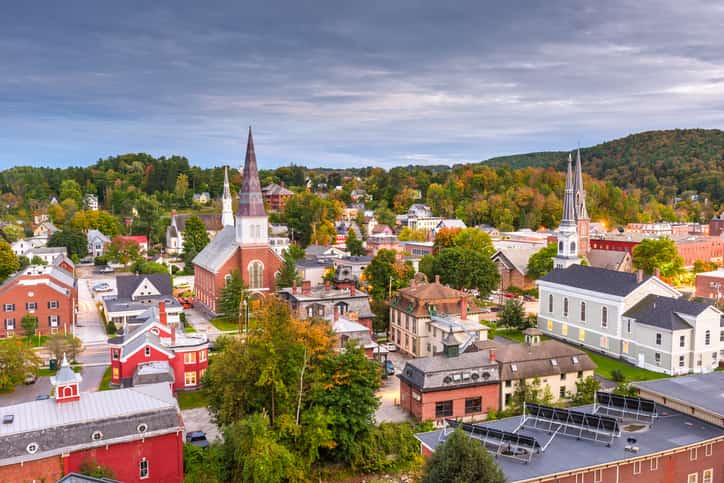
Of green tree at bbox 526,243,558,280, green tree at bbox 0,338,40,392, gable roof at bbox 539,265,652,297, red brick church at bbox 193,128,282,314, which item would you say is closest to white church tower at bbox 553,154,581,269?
green tree at bbox 526,243,558,280

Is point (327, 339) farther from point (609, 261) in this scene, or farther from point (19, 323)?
point (609, 261)

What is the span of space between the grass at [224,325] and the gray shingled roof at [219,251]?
16.0 ft

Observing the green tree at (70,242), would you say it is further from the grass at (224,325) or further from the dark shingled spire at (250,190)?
the grass at (224,325)

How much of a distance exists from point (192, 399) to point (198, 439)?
6.95 m

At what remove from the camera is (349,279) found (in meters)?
65.3

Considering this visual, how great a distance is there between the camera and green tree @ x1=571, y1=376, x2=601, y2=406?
3294 centimetres

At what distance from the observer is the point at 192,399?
1442 inches

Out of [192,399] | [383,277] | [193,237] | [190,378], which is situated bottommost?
[192,399]

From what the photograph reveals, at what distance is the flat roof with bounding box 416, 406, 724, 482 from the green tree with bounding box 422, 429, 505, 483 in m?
1.98

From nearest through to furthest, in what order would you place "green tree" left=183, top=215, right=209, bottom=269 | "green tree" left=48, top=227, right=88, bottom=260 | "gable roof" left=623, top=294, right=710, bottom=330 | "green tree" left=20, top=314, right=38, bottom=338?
"gable roof" left=623, top=294, right=710, bottom=330 < "green tree" left=20, top=314, right=38, bottom=338 < "green tree" left=183, top=215, right=209, bottom=269 < "green tree" left=48, top=227, right=88, bottom=260

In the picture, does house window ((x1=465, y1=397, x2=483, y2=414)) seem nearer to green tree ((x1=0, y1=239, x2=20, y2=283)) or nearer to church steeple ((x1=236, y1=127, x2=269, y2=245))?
church steeple ((x1=236, y1=127, x2=269, y2=245))

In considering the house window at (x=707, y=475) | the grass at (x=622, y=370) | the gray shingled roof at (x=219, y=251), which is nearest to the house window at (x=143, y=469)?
the house window at (x=707, y=475)

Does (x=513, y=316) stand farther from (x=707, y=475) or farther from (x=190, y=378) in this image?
(x=190, y=378)

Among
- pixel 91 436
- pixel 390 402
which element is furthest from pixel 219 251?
pixel 91 436
